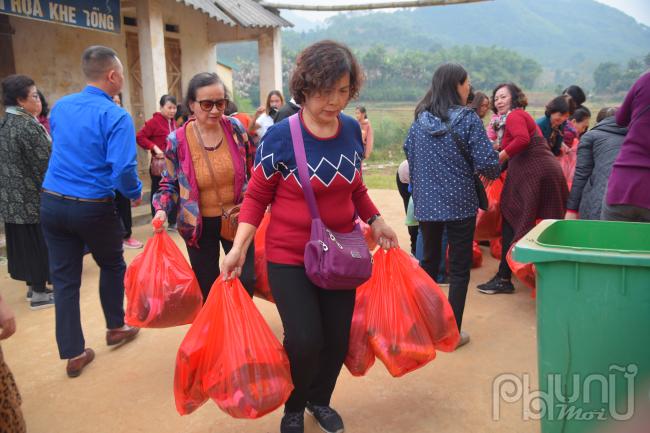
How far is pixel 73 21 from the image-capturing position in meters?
6.46

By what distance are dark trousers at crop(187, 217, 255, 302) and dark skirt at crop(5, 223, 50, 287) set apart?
2066 mm

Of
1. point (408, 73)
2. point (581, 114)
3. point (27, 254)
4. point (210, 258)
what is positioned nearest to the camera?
point (210, 258)

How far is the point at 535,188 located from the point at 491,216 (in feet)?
2.64

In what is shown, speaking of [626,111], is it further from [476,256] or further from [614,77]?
[614,77]

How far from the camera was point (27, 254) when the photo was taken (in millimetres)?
4328

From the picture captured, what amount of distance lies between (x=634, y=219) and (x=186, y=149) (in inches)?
98.4

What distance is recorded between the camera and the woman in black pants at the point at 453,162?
3.05 meters

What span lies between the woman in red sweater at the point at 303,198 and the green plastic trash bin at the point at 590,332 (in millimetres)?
765

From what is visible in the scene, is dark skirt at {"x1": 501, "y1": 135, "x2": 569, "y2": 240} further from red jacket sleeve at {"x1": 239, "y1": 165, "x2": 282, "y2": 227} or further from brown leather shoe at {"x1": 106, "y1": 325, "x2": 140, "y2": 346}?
brown leather shoe at {"x1": 106, "y1": 325, "x2": 140, "y2": 346}

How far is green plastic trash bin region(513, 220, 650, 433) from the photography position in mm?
1803

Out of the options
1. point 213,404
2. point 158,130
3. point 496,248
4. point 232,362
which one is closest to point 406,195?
point 496,248

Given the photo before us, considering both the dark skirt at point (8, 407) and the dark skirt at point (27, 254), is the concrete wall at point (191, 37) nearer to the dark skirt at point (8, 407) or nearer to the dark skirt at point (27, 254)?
the dark skirt at point (27, 254)

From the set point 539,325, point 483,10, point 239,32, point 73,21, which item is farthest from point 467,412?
point 483,10
